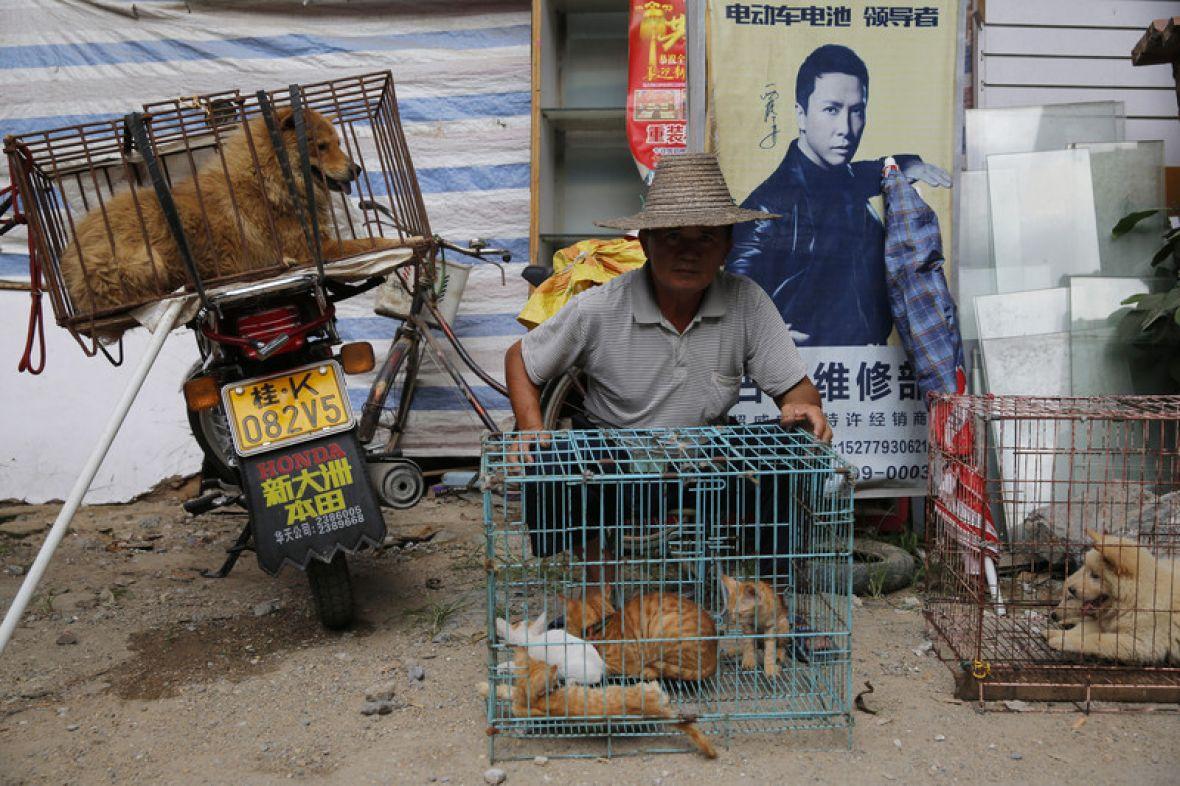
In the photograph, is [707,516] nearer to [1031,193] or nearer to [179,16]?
[1031,193]

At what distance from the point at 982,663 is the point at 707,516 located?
3.02 feet

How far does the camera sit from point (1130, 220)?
4.25 meters

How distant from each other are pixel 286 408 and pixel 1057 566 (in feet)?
9.65

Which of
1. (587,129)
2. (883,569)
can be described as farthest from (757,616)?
(587,129)

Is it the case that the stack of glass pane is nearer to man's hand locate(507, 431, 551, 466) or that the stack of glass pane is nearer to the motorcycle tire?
man's hand locate(507, 431, 551, 466)

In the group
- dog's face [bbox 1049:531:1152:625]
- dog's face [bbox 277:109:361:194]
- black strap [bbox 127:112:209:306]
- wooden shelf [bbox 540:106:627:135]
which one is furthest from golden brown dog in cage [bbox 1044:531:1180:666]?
wooden shelf [bbox 540:106:627:135]

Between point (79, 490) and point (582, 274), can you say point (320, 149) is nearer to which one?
point (582, 274)

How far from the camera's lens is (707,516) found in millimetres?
2766

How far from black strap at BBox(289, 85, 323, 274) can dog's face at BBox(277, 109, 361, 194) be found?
97mm

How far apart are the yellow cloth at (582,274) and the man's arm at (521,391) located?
89 cm

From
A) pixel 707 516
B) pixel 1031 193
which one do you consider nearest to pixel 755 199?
pixel 1031 193

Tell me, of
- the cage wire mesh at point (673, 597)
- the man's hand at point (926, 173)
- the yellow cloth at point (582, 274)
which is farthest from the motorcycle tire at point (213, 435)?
the man's hand at point (926, 173)

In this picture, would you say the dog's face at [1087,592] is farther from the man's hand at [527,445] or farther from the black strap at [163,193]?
the black strap at [163,193]

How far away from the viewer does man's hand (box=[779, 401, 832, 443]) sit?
2838mm
